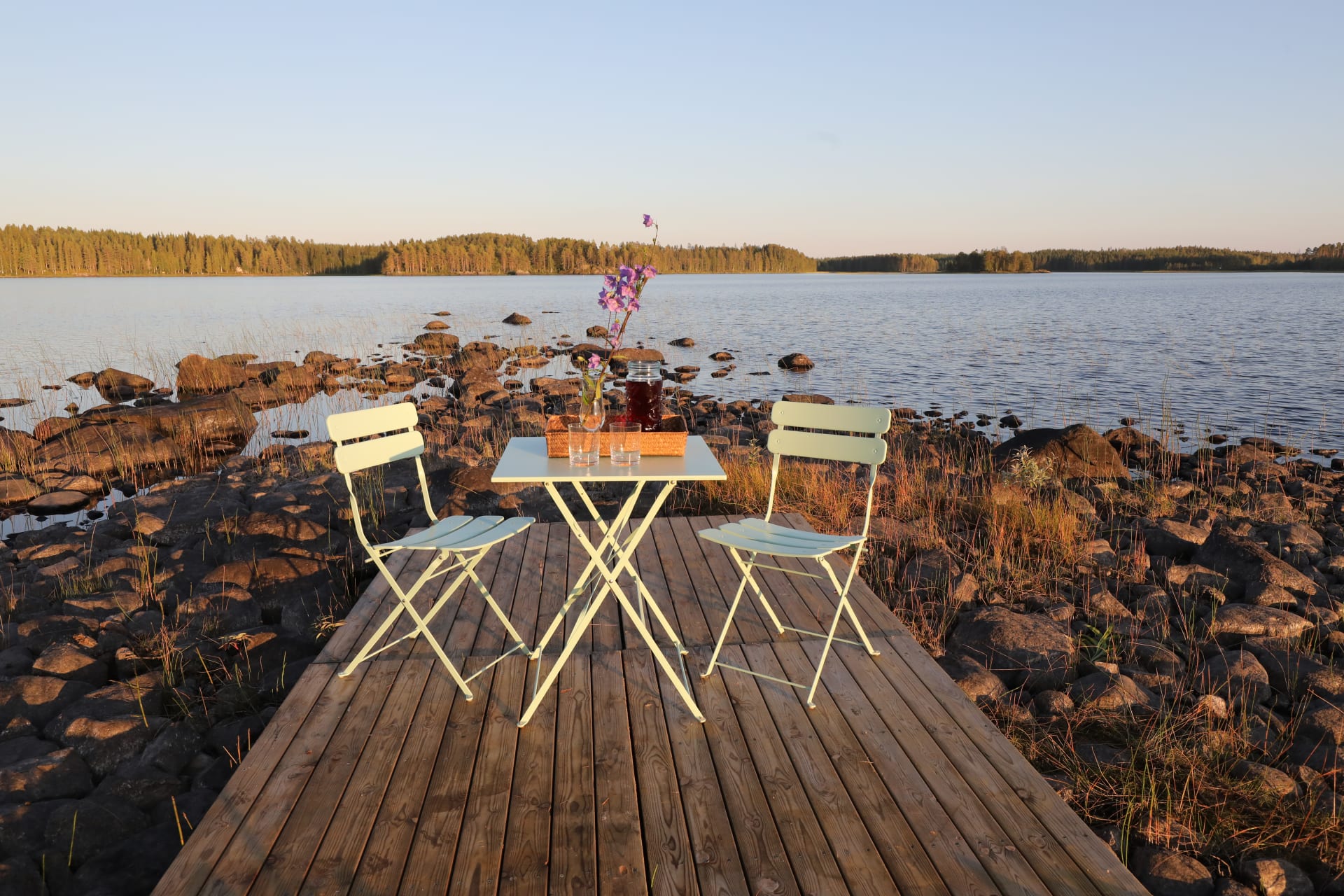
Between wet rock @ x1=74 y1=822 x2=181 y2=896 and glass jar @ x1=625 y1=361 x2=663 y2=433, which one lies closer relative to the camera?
wet rock @ x1=74 y1=822 x2=181 y2=896

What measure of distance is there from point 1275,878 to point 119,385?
1734 cm

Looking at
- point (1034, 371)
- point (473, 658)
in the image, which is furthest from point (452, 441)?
point (1034, 371)

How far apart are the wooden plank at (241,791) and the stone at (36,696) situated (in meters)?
1.30

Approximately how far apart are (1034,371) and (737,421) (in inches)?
380

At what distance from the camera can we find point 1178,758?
118 inches

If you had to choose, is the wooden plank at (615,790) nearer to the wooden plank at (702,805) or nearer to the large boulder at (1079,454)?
the wooden plank at (702,805)

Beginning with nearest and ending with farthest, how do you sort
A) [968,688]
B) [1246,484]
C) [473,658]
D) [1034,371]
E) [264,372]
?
[473,658], [968,688], [1246,484], [264,372], [1034,371]

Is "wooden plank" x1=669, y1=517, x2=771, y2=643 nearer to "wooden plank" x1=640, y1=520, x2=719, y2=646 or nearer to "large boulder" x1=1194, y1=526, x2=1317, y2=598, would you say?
"wooden plank" x1=640, y1=520, x2=719, y2=646

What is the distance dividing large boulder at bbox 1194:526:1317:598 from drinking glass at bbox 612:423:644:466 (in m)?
4.09

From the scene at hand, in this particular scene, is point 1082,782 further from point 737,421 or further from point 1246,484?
point 737,421

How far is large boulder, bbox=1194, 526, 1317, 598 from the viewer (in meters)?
4.85

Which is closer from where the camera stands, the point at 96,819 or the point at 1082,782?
the point at 96,819

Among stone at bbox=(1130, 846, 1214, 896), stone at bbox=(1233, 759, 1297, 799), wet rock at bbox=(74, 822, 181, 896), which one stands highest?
stone at bbox=(1233, 759, 1297, 799)

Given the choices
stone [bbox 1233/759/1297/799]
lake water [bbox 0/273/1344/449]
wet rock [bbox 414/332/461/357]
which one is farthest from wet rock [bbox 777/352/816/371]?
stone [bbox 1233/759/1297/799]
